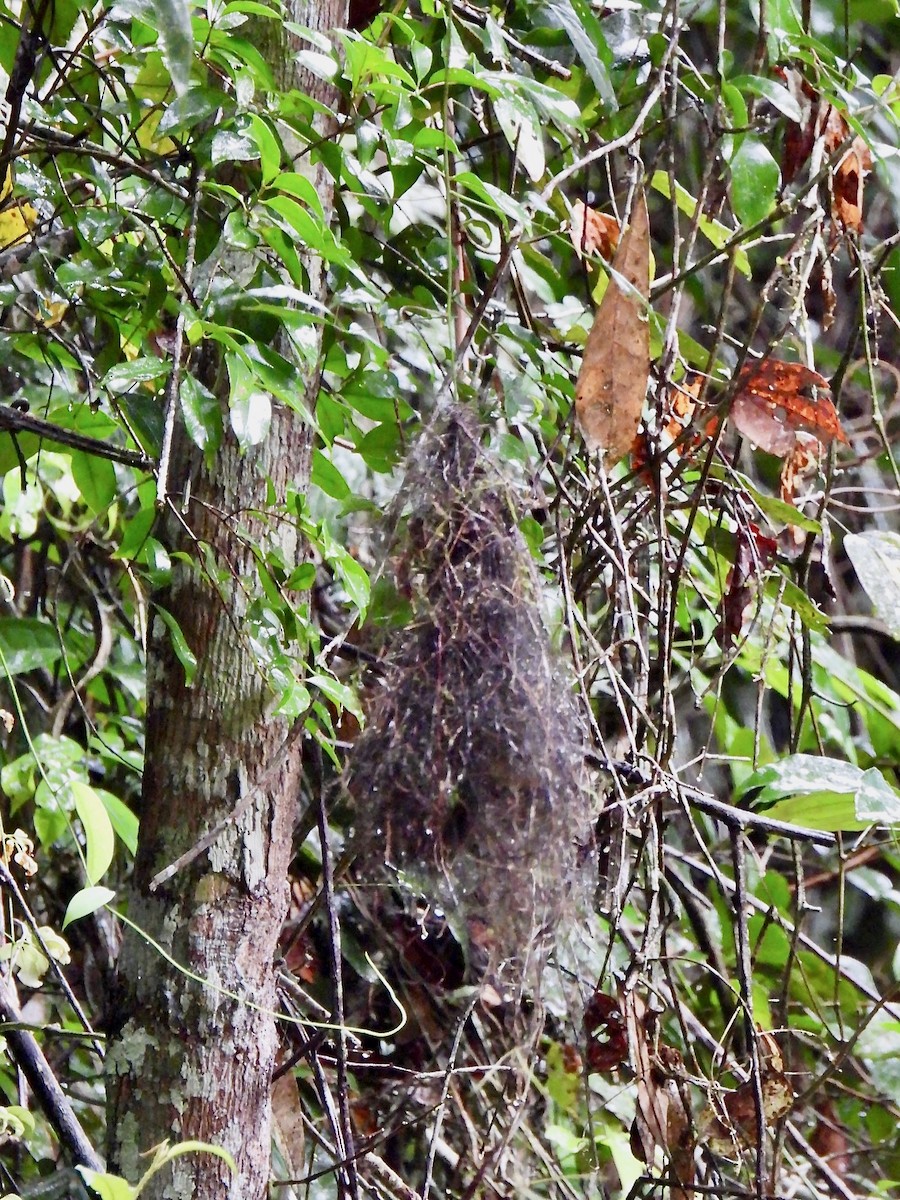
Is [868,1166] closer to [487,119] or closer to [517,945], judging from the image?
[517,945]

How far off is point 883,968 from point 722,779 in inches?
20.2

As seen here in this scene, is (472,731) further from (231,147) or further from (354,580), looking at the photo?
(231,147)

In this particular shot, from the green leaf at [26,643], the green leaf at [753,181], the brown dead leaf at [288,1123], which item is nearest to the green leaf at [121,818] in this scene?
the green leaf at [26,643]

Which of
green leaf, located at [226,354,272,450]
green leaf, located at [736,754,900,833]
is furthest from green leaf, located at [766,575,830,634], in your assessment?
green leaf, located at [226,354,272,450]

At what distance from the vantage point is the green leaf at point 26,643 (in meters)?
1.03

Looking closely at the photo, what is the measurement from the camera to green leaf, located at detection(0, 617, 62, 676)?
103 centimetres

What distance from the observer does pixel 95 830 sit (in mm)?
894

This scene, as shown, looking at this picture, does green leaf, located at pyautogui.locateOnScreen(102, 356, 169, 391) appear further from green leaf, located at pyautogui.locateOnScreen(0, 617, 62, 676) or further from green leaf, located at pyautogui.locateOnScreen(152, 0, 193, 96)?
green leaf, located at pyautogui.locateOnScreen(0, 617, 62, 676)

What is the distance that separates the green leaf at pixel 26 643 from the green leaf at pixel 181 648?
270 mm

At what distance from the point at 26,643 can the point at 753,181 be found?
2.27ft

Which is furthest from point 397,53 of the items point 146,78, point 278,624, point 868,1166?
point 868,1166

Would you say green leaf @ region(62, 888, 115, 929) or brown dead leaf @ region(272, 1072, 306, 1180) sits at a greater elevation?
green leaf @ region(62, 888, 115, 929)

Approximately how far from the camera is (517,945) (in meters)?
0.75

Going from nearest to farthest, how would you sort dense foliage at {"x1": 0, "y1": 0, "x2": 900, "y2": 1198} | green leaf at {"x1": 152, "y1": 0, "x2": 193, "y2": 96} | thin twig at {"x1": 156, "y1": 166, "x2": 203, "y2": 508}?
1. green leaf at {"x1": 152, "y1": 0, "x2": 193, "y2": 96}
2. thin twig at {"x1": 156, "y1": 166, "x2": 203, "y2": 508}
3. dense foliage at {"x1": 0, "y1": 0, "x2": 900, "y2": 1198}
